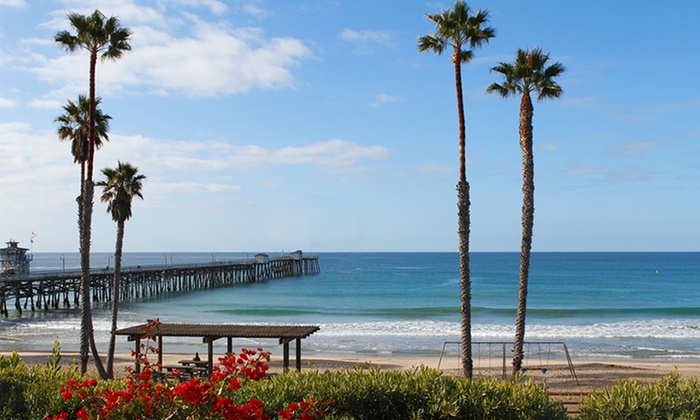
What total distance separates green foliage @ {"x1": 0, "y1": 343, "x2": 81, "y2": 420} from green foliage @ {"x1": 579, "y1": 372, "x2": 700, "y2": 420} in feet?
20.6

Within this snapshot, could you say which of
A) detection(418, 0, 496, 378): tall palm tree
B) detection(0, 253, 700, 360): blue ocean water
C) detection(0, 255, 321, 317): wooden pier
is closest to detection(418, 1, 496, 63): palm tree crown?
detection(418, 0, 496, 378): tall palm tree

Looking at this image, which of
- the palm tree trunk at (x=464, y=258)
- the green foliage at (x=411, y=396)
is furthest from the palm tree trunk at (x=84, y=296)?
the green foliage at (x=411, y=396)

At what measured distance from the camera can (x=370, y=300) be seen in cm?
6094

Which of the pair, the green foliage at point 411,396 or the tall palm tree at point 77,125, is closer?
the green foliage at point 411,396

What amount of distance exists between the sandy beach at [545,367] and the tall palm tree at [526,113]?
2.92 m

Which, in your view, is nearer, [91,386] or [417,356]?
[91,386]

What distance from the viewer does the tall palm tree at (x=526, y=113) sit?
702 inches

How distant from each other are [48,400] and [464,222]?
11.9 m

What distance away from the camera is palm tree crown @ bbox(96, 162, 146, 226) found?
22.8 m

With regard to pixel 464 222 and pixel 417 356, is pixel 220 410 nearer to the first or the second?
pixel 464 222

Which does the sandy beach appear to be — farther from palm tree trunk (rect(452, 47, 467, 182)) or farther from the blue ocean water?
palm tree trunk (rect(452, 47, 467, 182))

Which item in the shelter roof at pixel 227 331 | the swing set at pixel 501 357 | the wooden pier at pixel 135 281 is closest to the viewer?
the shelter roof at pixel 227 331

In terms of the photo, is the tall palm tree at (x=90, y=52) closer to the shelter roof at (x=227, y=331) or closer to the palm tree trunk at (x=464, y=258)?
the shelter roof at (x=227, y=331)

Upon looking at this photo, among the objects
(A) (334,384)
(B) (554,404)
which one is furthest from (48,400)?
(B) (554,404)
